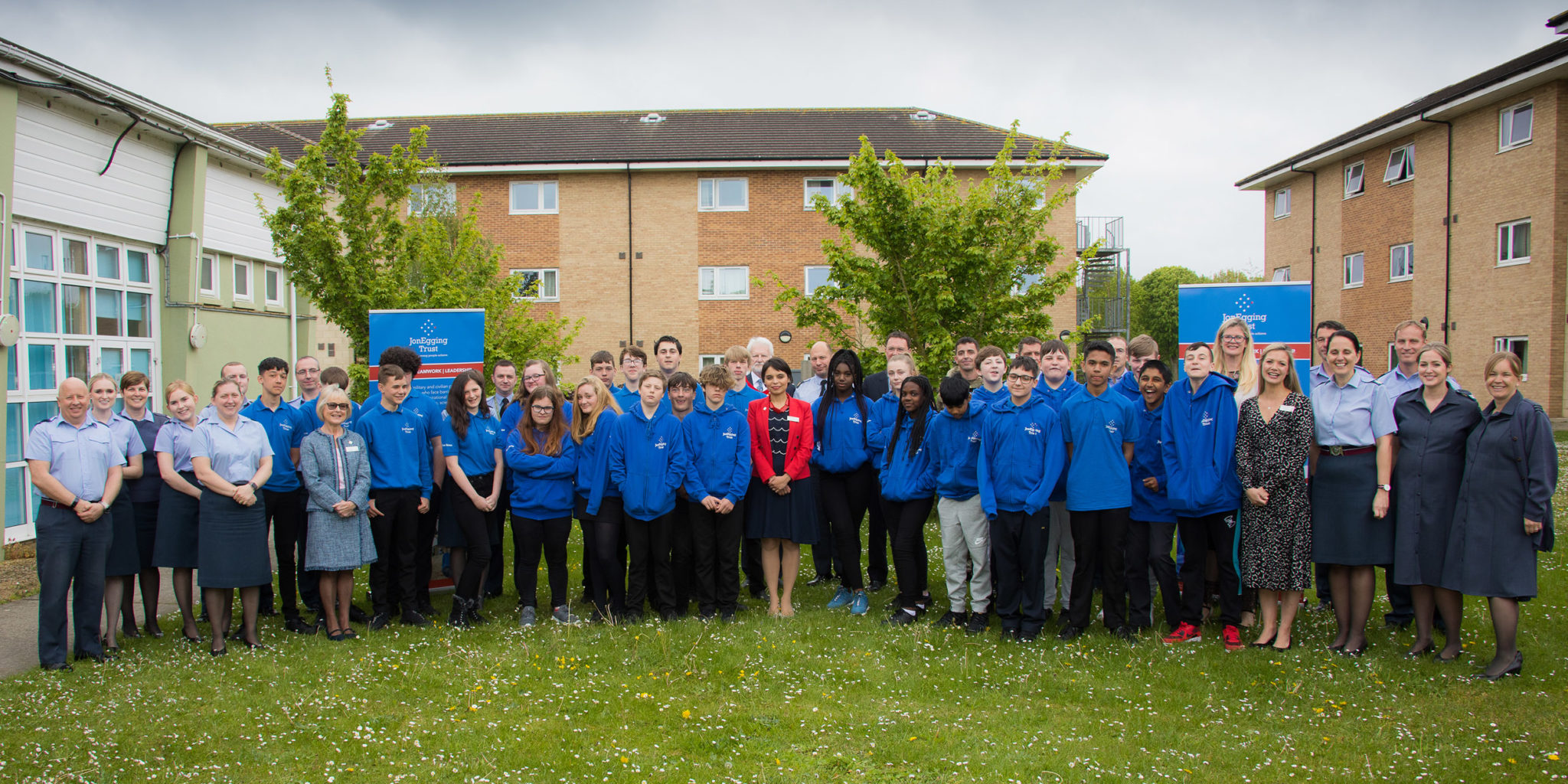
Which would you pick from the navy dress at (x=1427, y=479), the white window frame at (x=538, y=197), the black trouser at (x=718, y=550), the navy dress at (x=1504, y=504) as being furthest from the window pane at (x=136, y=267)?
the navy dress at (x=1504, y=504)

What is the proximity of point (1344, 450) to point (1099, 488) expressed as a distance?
5.62ft

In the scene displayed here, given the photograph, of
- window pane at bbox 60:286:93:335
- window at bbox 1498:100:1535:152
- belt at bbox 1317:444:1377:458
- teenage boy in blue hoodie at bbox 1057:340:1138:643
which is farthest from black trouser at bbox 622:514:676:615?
window at bbox 1498:100:1535:152

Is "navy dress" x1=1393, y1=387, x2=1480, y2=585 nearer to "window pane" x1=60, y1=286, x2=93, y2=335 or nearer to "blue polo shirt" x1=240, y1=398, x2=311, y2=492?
"blue polo shirt" x1=240, y1=398, x2=311, y2=492

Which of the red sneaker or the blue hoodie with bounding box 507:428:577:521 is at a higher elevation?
the blue hoodie with bounding box 507:428:577:521

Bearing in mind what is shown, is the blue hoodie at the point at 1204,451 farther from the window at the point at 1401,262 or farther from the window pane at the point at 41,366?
the window at the point at 1401,262

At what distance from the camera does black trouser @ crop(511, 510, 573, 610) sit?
7438 millimetres

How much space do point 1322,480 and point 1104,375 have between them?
1.67m

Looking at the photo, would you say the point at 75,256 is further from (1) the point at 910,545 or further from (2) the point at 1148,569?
(2) the point at 1148,569

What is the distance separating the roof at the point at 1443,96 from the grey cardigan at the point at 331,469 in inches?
Answer: 1017

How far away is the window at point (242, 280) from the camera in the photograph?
15.9 m

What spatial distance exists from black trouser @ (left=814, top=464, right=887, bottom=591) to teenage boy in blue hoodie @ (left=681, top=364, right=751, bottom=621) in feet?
2.63

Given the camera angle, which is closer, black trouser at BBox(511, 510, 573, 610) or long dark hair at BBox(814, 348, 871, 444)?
black trouser at BBox(511, 510, 573, 610)

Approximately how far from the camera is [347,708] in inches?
209

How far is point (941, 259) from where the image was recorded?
13242 mm
